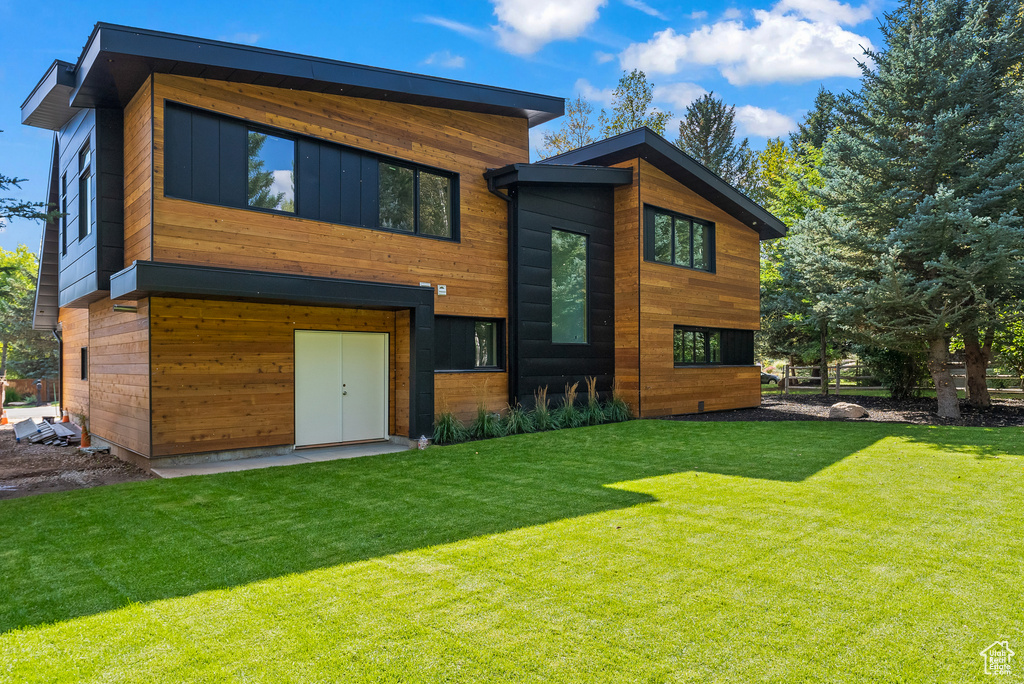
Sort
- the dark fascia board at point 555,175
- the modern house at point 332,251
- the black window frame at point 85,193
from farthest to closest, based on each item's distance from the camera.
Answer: the dark fascia board at point 555,175, the black window frame at point 85,193, the modern house at point 332,251

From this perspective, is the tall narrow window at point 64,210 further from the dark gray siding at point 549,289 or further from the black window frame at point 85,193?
the dark gray siding at point 549,289

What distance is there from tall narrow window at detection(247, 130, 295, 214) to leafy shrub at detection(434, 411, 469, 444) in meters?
3.86

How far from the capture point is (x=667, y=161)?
40.5 ft

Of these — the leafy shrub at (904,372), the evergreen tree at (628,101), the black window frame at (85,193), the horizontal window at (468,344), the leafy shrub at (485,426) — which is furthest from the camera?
the evergreen tree at (628,101)

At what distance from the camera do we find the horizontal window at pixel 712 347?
1323cm

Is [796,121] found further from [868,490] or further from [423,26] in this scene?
[868,490]

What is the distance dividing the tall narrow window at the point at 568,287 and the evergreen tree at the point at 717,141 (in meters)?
23.9

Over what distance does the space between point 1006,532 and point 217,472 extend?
306 inches

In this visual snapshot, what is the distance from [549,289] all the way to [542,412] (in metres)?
2.39

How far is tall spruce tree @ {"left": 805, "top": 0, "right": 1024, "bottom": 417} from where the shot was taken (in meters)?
10.8

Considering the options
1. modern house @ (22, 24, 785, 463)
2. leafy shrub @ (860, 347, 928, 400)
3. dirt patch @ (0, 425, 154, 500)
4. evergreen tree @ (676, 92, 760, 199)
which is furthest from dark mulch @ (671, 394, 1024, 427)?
evergreen tree @ (676, 92, 760, 199)

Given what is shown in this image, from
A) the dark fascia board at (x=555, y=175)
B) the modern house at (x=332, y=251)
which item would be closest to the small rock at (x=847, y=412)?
A: the modern house at (x=332, y=251)

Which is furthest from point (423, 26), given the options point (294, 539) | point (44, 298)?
point (294, 539)

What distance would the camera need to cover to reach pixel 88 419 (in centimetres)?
1073
